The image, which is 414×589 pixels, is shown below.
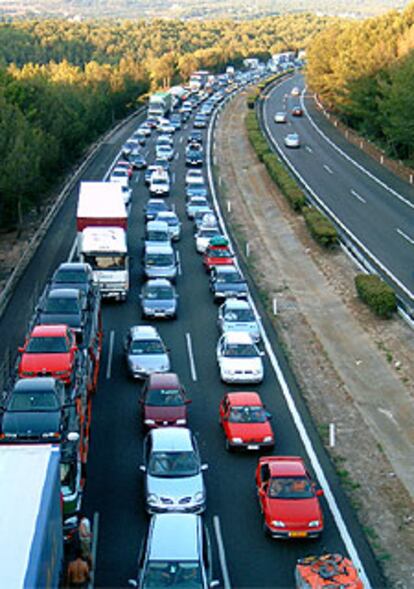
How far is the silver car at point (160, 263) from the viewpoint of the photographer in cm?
4056

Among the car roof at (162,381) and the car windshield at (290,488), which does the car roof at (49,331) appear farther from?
the car windshield at (290,488)

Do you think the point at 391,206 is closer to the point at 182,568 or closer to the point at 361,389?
the point at 361,389

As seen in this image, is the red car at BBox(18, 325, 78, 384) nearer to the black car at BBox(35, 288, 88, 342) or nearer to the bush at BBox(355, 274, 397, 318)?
the black car at BBox(35, 288, 88, 342)

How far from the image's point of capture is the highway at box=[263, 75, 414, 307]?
45.3 metres

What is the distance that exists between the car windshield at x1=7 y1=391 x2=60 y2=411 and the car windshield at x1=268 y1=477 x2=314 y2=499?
5.50 m

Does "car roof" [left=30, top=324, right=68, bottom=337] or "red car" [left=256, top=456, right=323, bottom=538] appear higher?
"car roof" [left=30, top=324, right=68, bottom=337]

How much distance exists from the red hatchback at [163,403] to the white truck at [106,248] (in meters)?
10.0

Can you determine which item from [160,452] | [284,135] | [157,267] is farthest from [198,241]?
[284,135]

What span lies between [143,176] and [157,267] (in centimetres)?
2926

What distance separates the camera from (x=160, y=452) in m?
22.2

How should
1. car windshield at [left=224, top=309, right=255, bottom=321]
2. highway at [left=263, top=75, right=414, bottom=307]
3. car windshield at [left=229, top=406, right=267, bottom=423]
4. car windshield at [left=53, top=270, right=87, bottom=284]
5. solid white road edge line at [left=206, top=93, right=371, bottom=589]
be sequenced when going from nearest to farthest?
solid white road edge line at [left=206, top=93, right=371, bottom=589], car windshield at [left=229, top=406, right=267, bottom=423], car windshield at [left=224, top=309, right=255, bottom=321], car windshield at [left=53, top=270, right=87, bottom=284], highway at [left=263, top=75, right=414, bottom=307]

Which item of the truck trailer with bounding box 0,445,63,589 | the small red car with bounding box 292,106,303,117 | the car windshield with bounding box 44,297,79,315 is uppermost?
the truck trailer with bounding box 0,445,63,589

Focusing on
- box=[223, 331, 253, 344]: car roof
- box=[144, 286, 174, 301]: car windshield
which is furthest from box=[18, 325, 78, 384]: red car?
box=[144, 286, 174, 301]: car windshield

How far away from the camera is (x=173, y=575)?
16.9 m
